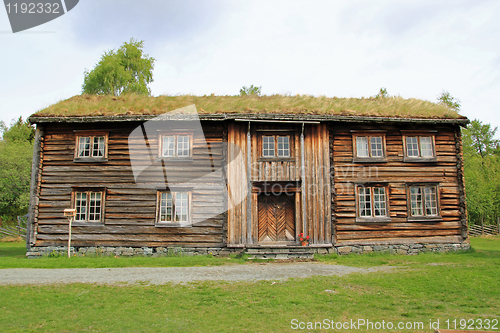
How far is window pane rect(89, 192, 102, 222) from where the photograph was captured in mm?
15133

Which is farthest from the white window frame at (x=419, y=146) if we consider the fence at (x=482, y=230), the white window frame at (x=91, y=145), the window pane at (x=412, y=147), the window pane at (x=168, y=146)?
the fence at (x=482, y=230)

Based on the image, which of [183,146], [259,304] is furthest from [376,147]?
[259,304]

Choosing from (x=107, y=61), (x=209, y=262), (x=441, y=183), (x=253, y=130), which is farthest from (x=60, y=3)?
(x=107, y=61)

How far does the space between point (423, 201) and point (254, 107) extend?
8.80 meters

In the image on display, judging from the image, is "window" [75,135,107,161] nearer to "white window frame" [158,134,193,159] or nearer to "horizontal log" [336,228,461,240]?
"white window frame" [158,134,193,159]

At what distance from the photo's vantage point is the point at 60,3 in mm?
13016

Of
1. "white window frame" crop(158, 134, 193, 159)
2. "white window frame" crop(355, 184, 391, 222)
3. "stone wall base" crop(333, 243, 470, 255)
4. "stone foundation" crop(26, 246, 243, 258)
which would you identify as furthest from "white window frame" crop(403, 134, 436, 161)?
"white window frame" crop(158, 134, 193, 159)

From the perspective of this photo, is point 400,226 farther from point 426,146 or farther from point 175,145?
point 175,145

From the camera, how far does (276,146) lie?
15.4 meters

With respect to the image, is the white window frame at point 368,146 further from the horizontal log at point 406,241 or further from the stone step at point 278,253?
the stone step at point 278,253

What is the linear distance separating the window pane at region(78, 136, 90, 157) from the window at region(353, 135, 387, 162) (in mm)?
12027

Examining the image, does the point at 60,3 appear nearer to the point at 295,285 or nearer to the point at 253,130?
the point at 253,130

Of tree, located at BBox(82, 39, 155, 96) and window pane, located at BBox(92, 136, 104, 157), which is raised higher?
tree, located at BBox(82, 39, 155, 96)

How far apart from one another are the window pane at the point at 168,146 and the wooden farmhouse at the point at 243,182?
0.05 metres
